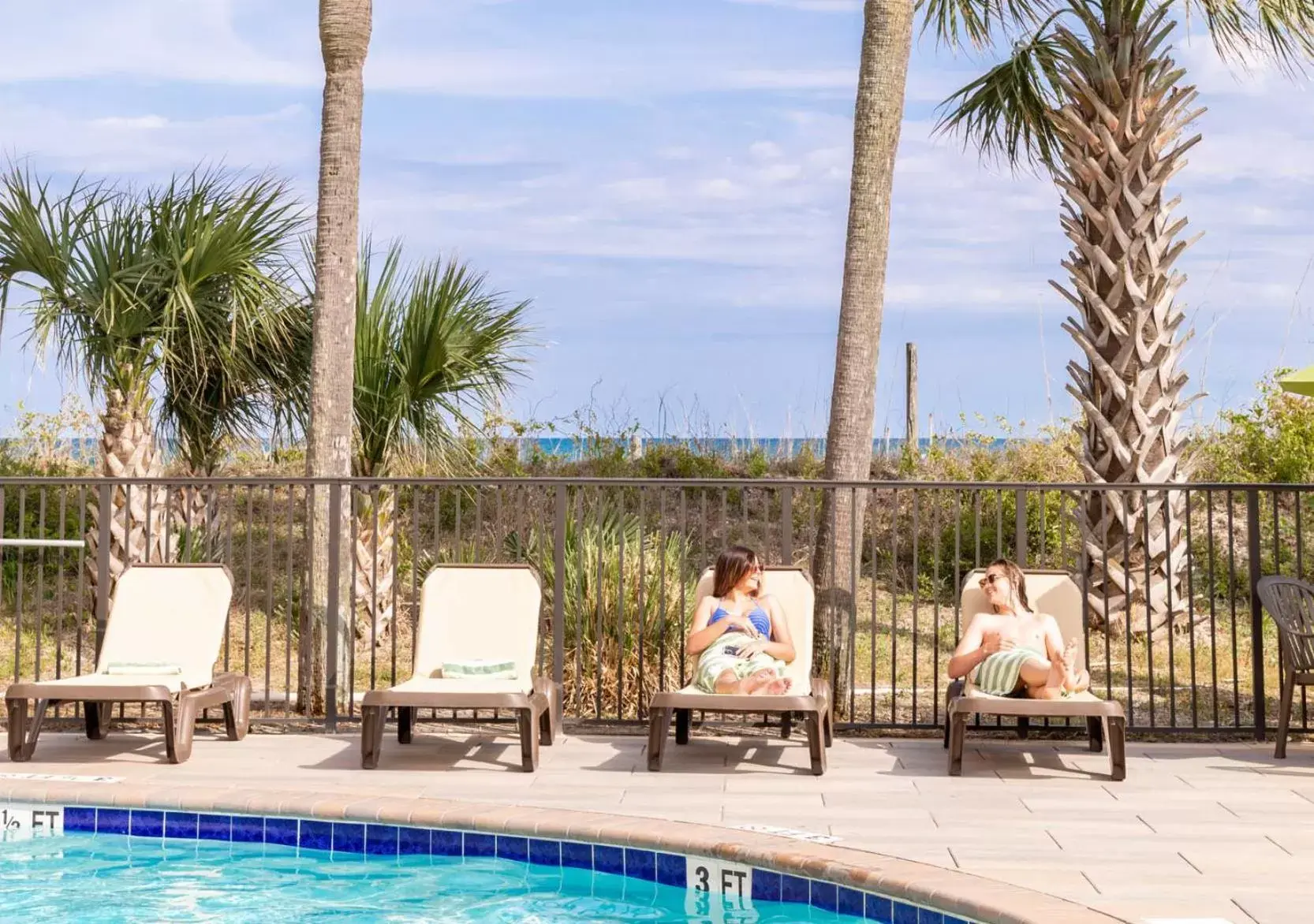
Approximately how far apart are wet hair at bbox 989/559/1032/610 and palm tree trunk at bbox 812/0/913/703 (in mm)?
1202

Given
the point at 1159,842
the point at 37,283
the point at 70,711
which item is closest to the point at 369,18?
the point at 37,283

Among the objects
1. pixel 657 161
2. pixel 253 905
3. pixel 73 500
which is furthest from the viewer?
pixel 657 161

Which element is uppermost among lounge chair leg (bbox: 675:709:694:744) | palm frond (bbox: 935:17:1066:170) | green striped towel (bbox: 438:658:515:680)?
palm frond (bbox: 935:17:1066:170)

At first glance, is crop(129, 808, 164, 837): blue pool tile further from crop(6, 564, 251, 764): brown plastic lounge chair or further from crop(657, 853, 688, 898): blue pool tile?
crop(657, 853, 688, 898): blue pool tile

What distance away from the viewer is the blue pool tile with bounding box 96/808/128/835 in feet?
19.3

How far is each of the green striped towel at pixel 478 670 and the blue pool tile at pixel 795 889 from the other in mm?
2499

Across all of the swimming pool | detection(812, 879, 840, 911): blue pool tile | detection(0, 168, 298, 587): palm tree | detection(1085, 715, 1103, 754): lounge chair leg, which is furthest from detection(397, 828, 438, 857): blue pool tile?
detection(0, 168, 298, 587): palm tree

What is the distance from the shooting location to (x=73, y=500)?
14594 millimetres

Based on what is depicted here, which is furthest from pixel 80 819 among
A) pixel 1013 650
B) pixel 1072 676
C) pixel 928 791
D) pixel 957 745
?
pixel 1072 676

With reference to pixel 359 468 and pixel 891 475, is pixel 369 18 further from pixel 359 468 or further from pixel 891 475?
pixel 891 475

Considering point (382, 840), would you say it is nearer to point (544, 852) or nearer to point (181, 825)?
point (544, 852)

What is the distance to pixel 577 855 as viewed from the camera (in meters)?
5.34

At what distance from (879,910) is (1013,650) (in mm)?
2456

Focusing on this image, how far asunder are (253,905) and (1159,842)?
11.2ft
